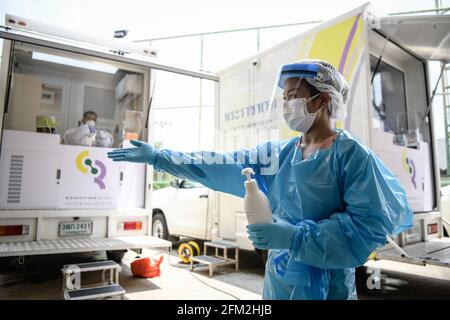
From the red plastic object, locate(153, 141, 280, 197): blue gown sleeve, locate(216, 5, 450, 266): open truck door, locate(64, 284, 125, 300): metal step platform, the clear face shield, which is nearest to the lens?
the clear face shield

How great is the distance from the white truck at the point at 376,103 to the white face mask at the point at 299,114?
74.9 inches

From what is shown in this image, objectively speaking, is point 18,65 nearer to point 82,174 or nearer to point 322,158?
point 82,174

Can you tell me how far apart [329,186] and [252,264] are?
416 centimetres

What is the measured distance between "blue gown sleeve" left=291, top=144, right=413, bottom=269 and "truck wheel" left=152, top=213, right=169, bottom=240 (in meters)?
5.33

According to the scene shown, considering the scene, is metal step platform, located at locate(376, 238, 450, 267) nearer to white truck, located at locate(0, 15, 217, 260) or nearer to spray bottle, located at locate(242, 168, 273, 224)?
white truck, located at locate(0, 15, 217, 260)

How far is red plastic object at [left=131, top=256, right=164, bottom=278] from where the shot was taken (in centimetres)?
422

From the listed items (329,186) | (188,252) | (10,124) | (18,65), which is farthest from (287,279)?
(18,65)

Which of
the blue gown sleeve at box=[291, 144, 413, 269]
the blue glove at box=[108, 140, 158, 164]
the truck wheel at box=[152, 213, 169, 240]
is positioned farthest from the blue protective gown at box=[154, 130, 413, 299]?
the truck wheel at box=[152, 213, 169, 240]

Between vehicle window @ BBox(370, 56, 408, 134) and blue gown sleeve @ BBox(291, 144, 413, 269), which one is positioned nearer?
blue gown sleeve @ BBox(291, 144, 413, 269)

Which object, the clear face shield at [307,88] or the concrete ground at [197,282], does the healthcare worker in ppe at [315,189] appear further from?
the concrete ground at [197,282]

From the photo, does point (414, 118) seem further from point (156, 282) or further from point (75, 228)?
point (75, 228)

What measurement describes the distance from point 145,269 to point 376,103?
3.83 m

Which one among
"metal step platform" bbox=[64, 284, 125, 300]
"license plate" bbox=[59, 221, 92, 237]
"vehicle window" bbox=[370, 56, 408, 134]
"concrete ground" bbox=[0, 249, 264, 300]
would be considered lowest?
"concrete ground" bbox=[0, 249, 264, 300]

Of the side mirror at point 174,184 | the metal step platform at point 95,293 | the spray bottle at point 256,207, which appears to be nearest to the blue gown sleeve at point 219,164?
the spray bottle at point 256,207
